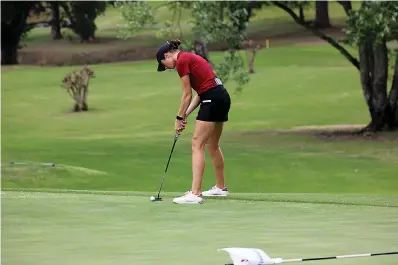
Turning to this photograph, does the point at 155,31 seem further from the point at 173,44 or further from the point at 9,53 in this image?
the point at 173,44

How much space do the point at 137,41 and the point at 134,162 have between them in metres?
50.3

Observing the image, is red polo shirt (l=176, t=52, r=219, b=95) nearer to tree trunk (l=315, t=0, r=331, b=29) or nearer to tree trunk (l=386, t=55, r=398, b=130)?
tree trunk (l=386, t=55, r=398, b=130)

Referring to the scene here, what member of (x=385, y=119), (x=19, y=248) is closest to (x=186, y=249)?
(x=19, y=248)

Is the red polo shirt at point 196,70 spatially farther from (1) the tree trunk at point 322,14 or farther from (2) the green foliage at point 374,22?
(1) the tree trunk at point 322,14

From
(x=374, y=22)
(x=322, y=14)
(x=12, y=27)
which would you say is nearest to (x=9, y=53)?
(x=12, y=27)

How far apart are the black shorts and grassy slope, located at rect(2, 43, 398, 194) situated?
10163 mm

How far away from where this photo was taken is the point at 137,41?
3068 inches

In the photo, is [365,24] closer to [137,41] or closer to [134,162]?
[134,162]

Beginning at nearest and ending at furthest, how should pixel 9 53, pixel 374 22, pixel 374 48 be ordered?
1. pixel 374 22
2. pixel 374 48
3. pixel 9 53

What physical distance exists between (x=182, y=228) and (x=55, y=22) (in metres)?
70.6

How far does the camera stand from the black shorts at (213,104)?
12.2m

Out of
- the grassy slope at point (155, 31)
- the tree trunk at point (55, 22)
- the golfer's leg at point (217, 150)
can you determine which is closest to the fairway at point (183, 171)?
the golfer's leg at point (217, 150)

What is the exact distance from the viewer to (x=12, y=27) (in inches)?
2761

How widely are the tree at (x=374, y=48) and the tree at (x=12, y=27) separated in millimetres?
35941
